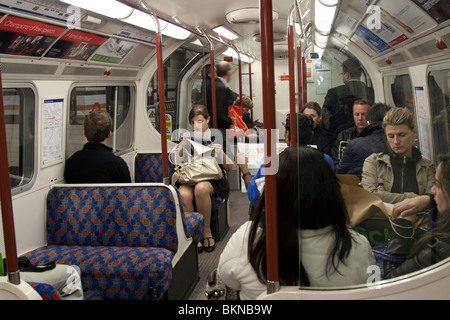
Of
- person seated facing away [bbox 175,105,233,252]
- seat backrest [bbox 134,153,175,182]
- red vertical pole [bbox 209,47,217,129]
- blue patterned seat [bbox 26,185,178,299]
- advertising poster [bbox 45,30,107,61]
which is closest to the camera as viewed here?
blue patterned seat [bbox 26,185,178,299]

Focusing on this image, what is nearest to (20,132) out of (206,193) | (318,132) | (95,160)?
(95,160)

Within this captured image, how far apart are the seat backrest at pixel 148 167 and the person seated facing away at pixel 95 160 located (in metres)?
1.37

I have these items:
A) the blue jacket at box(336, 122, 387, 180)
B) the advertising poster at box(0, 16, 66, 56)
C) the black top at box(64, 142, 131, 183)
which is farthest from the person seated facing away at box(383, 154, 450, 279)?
the black top at box(64, 142, 131, 183)

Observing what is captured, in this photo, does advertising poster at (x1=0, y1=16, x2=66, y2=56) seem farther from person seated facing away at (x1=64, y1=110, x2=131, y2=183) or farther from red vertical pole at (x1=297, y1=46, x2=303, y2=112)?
red vertical pole at (x1=297, y1=46, x2=303, y2=112)

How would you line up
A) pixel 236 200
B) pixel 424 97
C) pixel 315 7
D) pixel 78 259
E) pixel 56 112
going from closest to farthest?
1. pixel 424 97
2. pixel 315 7
3. pixel 78 259
4. pixel 56 112
5. pixel 236 200

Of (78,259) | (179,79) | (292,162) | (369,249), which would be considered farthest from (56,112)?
(369,249)

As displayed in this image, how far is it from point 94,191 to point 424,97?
2513 mm

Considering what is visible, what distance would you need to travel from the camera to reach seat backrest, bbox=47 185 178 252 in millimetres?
3123

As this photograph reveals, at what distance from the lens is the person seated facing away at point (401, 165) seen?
57.6 inches

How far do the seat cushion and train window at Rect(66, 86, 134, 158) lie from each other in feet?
4.13

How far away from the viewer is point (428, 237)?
1.49 m

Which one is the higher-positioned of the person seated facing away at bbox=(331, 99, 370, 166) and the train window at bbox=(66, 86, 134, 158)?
the train window at bbox=(66, 86, 134, 158)

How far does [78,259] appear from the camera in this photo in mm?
2939
